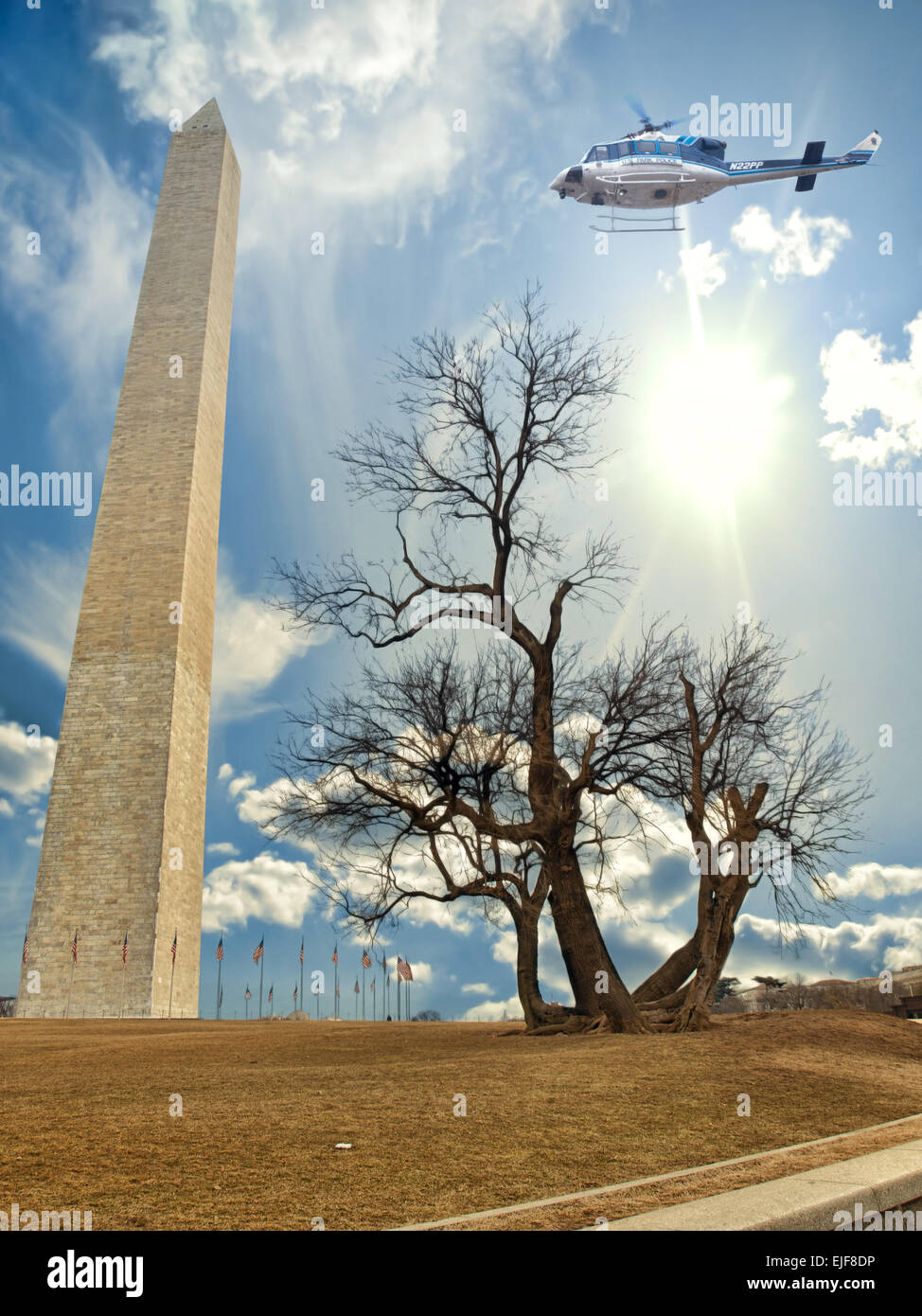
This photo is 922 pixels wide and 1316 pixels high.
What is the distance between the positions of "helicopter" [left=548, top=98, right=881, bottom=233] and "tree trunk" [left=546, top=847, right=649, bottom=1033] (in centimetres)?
3163

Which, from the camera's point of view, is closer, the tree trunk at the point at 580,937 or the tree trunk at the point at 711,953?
the tree trunk at the point at 711,953

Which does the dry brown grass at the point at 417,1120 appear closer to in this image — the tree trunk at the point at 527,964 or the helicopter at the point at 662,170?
the tree trunk at the point at 527,964

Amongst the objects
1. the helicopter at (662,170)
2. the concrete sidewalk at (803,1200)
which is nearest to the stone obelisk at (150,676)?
the helicopter at (662,170)

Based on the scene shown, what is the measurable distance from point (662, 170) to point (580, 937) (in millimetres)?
35309

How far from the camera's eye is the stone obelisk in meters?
35.8

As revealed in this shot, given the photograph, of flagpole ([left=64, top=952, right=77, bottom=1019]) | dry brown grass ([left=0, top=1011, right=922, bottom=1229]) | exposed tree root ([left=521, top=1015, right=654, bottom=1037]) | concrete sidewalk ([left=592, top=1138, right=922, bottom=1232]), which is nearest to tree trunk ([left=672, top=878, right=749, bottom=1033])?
exposed tree root ([left=521, top=1015, right=654, bottom=1037])

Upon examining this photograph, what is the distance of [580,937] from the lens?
55.7 ft

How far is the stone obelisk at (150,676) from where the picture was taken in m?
35.8

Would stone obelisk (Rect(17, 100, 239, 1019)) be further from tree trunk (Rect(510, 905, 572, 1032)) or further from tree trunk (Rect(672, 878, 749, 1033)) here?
tree trunk (Rect(672, 878, 749, 1033))

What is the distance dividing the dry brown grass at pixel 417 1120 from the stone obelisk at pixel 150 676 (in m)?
21.6

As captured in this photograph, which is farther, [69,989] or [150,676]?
[150,676]

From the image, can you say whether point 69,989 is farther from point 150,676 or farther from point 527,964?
point 527,964

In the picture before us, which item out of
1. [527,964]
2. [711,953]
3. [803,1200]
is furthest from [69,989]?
[803,1200]
